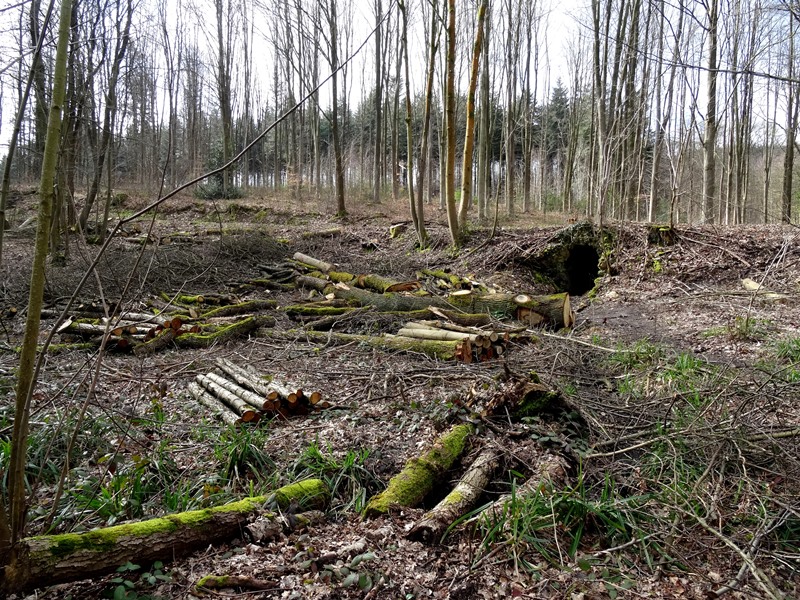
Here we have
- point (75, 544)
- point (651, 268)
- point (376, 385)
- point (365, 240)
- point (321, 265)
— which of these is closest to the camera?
point (75, 544)

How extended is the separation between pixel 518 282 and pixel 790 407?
689 centimetres

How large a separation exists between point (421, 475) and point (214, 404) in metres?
2.39

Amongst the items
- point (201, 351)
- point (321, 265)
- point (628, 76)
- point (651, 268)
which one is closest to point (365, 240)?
point (321, 265)

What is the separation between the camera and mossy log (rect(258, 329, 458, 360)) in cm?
588

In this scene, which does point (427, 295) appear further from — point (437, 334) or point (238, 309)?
point (238, 309)

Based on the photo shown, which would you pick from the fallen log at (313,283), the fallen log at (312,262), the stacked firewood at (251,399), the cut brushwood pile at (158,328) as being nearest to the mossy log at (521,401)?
the stacked firewood at (251,399)

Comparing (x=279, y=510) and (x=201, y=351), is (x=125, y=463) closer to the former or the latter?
(x=279, y=510)

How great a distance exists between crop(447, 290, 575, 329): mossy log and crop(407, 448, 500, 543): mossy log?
431cm

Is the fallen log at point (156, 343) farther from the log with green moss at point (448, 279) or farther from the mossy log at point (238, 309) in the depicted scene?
the log with green moss at point (448, 279)

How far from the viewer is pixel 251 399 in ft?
14.4

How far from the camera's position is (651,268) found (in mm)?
10289

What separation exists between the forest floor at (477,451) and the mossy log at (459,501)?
2.2 inches

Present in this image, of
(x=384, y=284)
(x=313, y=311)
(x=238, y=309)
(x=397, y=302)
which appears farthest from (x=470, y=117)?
(x=238, y=309)

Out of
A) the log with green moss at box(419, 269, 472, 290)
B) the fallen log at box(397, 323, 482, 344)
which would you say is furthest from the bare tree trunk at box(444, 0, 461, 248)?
the fallen log at box(397, 323, 482, 344)
